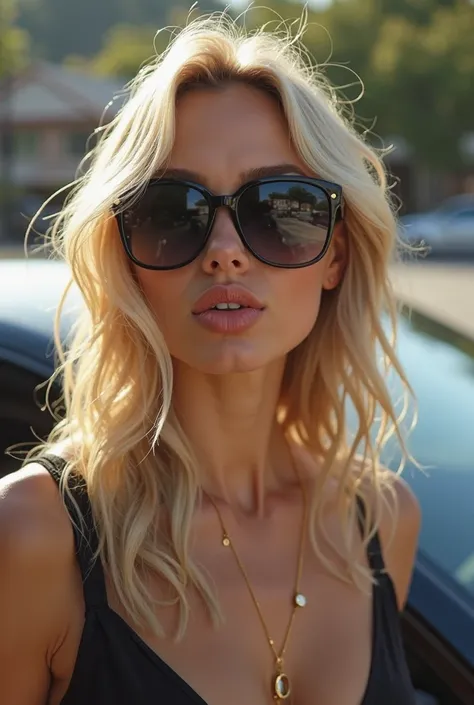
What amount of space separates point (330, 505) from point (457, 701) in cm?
43

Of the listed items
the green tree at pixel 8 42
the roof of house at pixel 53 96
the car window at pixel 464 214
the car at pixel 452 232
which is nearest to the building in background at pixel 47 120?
the roof of house at pixel 53 96

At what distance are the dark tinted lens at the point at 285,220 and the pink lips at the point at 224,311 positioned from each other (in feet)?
0.27

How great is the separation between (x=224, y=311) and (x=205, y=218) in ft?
0.52

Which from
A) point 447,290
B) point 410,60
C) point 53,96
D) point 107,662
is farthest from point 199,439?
point 53,96

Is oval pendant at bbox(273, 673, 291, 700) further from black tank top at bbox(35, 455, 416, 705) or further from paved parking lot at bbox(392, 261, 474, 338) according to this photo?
paved parking lot at bbox(392, 261, 474, 338)

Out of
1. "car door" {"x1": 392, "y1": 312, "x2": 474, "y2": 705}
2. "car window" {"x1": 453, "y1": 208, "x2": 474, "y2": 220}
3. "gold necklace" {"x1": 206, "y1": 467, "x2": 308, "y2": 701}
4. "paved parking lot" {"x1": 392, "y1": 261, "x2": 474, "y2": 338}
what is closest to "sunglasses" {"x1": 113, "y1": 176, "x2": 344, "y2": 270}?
"gold necklace" {"x1": 206, "y1": 467, "x2": 308, "y2": 701}

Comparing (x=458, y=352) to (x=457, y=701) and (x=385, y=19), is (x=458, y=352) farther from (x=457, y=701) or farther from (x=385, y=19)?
(x=385, y=19)

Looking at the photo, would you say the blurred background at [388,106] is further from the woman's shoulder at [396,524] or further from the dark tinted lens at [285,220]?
the dark tinted lens at [285,220]

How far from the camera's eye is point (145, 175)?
1.61 metres

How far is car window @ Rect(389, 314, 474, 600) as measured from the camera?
1.95m

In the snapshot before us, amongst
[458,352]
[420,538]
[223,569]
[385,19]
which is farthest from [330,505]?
[385,19]

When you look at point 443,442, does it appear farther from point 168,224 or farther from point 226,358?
point 168,224

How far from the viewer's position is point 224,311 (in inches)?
63.8

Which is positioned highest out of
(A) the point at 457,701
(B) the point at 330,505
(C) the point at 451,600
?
(B) the point at 330,505
